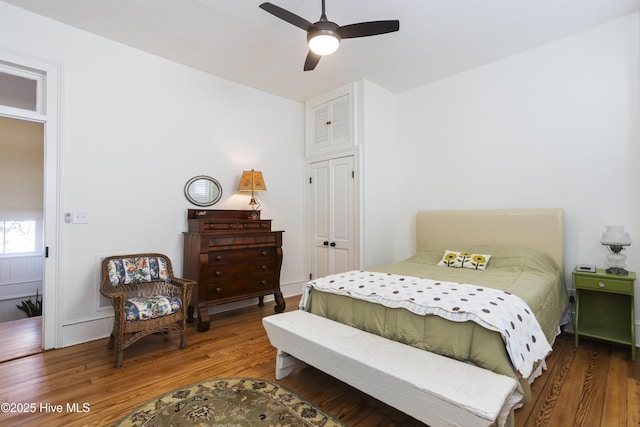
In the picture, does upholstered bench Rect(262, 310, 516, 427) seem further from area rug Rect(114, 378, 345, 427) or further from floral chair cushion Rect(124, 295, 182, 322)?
floral chair cushion Rect(124, 295, 182, 322)

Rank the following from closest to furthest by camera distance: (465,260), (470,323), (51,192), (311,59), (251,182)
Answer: (470,323), (311,59), (51,192), (465,260), (251,182)

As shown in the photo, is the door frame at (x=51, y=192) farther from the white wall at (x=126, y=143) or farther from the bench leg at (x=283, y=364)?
the bench leg at (x=283, y=364)

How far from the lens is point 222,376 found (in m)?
2.24

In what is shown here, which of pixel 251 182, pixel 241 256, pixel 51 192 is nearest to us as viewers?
pixel 51 192

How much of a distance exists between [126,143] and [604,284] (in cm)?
446

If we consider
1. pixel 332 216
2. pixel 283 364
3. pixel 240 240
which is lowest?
pixel 283 364

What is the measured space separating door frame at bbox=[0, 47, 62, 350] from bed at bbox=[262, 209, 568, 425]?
2.18m

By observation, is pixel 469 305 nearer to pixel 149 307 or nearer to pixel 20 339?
pixel 149 307

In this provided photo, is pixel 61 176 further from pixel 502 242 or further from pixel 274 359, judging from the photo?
pixel 502 242

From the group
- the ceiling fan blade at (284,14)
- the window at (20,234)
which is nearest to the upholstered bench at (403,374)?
the ceiling fan blade at (284,14)

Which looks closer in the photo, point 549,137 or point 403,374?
point 403,374

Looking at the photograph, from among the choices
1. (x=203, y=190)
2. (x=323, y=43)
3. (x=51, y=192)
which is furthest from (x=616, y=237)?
(x=51, y=192)

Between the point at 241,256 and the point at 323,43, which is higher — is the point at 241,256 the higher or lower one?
the lower one

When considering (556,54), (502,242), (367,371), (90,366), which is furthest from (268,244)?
(556,54)
